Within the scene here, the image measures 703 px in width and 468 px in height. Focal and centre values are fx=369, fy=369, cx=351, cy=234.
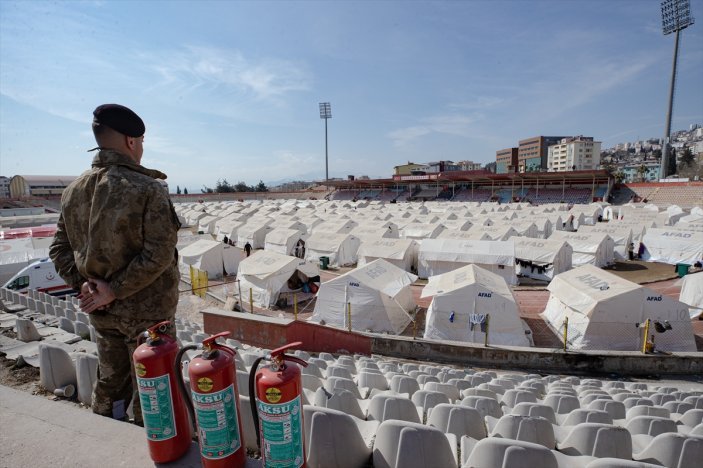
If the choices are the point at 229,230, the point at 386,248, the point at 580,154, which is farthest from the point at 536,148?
the point at 386,248

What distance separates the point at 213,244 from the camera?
21891mm

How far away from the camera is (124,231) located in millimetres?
2648

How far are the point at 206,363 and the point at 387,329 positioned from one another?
1135 cm

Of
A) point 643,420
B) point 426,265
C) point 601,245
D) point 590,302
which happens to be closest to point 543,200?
point 601,245

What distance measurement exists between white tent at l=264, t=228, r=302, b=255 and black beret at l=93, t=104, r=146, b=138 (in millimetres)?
23337

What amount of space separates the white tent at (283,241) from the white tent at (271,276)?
8.21 metres

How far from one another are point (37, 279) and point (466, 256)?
1960 cm

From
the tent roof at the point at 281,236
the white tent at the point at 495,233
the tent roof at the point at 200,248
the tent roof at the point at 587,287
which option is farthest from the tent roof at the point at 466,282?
the tent roof at the point at 281,236

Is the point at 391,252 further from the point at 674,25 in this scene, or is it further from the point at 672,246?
the point at 674,25

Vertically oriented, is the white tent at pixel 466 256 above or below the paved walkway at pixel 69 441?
below

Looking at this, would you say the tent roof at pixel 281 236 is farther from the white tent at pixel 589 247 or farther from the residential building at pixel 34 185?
the residential building at pixel 34 185

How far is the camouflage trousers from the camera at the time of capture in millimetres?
2832

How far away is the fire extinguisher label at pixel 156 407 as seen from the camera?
240cm

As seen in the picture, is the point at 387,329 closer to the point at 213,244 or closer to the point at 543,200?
the point at 213,244
